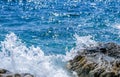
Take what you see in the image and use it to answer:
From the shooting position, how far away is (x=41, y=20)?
32219 millimetres

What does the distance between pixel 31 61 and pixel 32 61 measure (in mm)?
75

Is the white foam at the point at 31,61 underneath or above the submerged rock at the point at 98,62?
underneath

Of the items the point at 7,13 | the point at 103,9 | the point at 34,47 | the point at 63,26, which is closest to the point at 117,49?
the point at 34,47

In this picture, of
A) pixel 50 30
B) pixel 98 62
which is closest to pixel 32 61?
pixel 98 62

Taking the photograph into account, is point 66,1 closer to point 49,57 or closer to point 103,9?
point 103,9

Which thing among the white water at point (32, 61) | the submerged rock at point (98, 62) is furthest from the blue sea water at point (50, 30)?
the submerged rock at point (98, 62)

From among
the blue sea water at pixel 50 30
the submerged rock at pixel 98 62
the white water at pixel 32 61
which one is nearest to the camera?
the submerged rock at pixel 98 62

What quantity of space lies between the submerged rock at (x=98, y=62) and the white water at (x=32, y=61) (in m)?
0.62

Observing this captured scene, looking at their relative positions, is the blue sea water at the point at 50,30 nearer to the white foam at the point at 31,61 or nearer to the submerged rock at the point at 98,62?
the white foam at the point at 31,61

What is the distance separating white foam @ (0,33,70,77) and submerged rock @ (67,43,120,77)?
2.40ft

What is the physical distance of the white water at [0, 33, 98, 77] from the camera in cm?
1745

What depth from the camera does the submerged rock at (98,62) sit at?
1537 cm

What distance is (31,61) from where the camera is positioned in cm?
1900

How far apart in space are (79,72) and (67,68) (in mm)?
1299
